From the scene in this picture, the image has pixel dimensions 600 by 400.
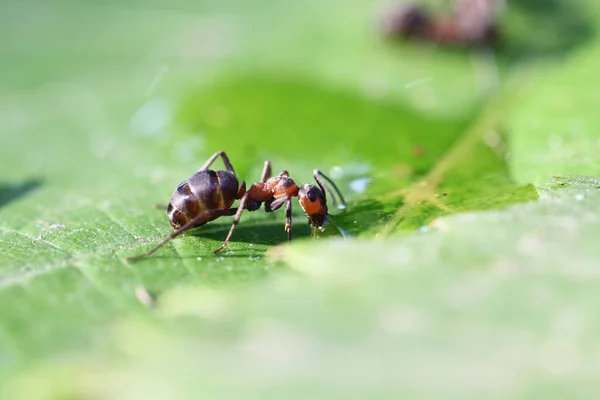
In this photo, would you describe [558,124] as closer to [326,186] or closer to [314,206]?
[326,186]

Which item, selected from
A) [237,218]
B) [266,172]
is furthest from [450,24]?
[237,218]

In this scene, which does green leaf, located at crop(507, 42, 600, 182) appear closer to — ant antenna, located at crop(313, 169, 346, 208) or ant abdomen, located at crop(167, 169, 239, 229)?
ant antenna, located at crop(313, 169, 346, 208)

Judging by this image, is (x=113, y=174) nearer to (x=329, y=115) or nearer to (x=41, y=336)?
(x=329, y=115)

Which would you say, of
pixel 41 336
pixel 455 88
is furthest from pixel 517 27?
pixel 41 336

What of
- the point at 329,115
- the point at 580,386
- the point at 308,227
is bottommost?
the point at 580,386

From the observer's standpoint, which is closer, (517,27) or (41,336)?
(41,336)

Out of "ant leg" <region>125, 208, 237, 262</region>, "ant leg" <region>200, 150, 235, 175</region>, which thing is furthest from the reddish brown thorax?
"ant leg" <region>200, 150, 235, 175</region>
